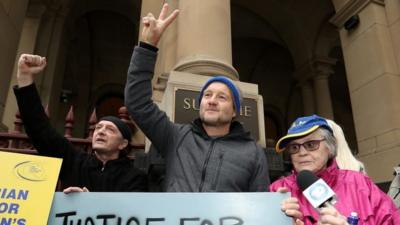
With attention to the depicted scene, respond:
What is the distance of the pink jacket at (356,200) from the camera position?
1.78 meters

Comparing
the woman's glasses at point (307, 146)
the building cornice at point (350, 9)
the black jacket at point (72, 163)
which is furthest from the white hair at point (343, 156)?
the building cornice at point (350, 9)

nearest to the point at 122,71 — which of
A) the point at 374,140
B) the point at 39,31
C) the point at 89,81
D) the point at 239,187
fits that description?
the point at 89,81

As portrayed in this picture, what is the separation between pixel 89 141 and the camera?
373 cm

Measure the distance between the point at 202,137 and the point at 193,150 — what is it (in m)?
0.12

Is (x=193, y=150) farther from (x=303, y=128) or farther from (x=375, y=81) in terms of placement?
(x=375, y=81)

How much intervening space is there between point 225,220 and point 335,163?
0.77 meters

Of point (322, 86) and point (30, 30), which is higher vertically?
point (30, 30)

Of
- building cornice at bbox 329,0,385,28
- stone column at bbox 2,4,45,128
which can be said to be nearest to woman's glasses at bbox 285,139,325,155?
building cornice at bbox 329,0,385,28

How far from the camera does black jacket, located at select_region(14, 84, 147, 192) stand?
2383 mm

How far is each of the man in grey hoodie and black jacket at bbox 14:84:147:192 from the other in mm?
366

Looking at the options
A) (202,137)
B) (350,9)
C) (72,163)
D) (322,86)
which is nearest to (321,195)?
(202,137)

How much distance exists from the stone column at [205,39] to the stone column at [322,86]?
7774 millimetres

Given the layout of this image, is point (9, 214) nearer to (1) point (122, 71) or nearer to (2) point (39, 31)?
(2) point (39, 31)

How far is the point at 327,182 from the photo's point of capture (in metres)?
1.94
